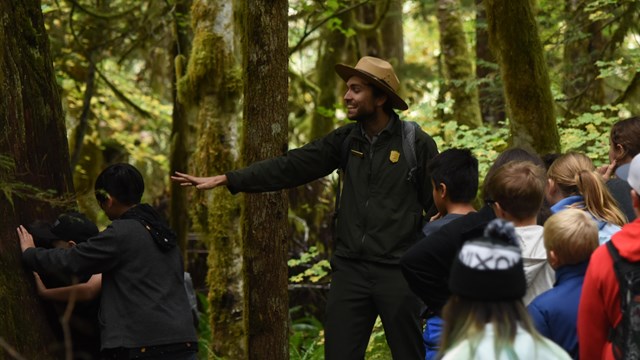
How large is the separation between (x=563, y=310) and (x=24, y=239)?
128 inches

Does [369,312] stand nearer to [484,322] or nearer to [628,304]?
[628,304]

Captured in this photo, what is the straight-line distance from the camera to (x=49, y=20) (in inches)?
532

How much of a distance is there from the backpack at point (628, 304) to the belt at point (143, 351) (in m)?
2.74

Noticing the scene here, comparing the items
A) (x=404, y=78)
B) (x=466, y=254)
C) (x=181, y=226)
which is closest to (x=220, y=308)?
(x=181, y=226)

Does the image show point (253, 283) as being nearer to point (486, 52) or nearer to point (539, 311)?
point (539, 311)

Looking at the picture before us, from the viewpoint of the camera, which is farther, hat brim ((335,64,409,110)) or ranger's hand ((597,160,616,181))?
ranger's hand ((597,160,616,181))

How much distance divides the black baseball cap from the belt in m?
0.78

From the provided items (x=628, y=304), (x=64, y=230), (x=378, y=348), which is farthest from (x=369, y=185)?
(x=378, y=348)

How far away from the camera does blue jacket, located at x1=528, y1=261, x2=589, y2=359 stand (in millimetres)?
4340

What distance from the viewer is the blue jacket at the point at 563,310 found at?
171 inches

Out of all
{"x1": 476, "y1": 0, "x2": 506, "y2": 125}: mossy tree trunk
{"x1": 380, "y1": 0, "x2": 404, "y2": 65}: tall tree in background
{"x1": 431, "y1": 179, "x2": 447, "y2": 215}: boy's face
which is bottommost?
{"x1": 431, "y1": 179, "x2": 447, "y2": 215}: boy's face

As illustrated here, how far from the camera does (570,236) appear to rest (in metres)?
4.33

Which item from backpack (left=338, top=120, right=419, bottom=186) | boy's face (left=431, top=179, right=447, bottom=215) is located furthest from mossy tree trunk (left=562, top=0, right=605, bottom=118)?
boy's face (left=431, top=179, right=447, bottom=215)

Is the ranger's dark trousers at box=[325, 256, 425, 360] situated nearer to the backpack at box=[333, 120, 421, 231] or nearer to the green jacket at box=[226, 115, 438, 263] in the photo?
the green jacket at box=[226, 115, 438, 263]
